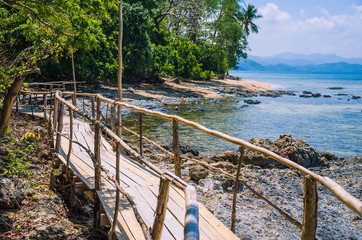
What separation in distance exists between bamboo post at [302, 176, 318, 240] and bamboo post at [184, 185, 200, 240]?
1.00m

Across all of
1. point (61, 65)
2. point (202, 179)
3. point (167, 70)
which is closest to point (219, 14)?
point (167, 70)

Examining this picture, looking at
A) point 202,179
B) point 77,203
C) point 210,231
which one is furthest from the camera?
point 202,179

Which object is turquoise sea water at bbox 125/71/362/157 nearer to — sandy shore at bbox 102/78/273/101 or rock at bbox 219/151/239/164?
rock at bbox 219/151/239/164

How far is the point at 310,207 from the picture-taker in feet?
8.09

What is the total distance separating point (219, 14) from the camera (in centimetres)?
4616

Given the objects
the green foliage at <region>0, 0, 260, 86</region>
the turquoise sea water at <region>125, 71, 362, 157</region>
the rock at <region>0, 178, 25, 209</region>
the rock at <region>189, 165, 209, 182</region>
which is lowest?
the turquoise sea water at <region>125, 71, 362, 157</region>

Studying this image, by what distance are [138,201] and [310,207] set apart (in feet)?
7.63

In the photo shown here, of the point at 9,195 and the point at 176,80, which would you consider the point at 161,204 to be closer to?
the point at 9,195

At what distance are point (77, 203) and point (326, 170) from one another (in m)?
8.43

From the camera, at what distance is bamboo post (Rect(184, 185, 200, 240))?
148 centimetres

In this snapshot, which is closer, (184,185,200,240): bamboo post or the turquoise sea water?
(184,185,200,240): bamboo post

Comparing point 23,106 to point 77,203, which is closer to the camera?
point 77,203

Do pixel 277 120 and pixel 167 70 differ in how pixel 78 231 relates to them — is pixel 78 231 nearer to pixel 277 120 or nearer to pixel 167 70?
pixel 277 120

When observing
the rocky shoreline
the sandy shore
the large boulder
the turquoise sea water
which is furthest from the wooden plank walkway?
the sandy shore
